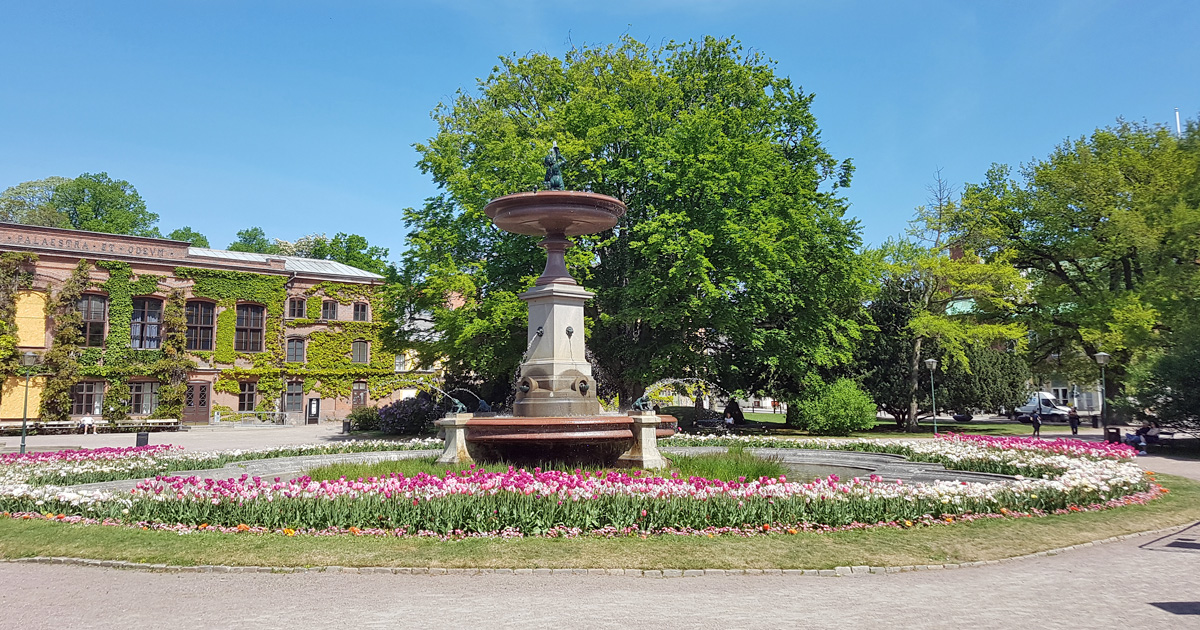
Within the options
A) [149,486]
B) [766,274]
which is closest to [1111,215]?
[766,274]

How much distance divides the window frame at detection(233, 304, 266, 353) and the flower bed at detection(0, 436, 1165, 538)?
118ft

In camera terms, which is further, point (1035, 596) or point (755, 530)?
point (755, 530)

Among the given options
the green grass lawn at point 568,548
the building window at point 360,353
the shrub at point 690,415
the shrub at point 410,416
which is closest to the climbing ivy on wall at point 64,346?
the building window at point 360,353

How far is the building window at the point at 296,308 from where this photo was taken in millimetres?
46312

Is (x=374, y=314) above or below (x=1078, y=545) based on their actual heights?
above

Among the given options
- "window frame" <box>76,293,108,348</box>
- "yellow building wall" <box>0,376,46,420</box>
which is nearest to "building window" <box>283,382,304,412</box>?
"window frame" <box>76,293,108,348</box>

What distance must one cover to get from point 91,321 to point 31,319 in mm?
2524

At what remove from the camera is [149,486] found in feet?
33.8

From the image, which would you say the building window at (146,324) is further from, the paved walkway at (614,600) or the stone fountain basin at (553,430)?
the paved walkway at (614,600)

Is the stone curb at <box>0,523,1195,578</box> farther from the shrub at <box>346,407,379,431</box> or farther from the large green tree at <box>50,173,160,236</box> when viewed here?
the large green tree at <box>50,173,160,236</box>

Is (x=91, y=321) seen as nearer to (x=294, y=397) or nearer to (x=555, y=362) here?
(x=294, y=397)

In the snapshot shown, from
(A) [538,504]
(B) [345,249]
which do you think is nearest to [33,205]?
(B) [345,249]

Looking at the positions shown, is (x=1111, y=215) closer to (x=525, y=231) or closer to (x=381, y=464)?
(x=525, y=231)

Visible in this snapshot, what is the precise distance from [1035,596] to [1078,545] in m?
2.76
